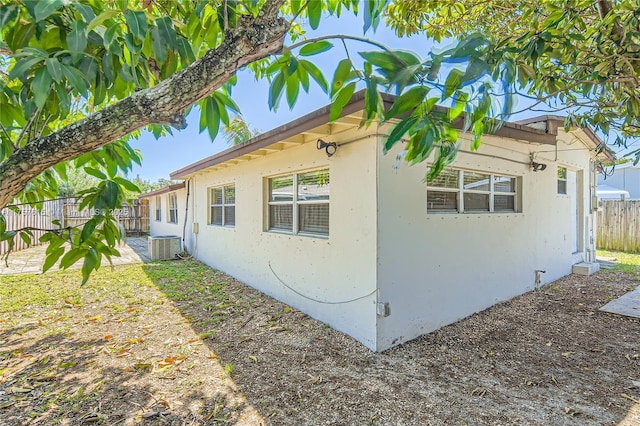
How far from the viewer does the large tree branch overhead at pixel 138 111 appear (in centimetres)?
118

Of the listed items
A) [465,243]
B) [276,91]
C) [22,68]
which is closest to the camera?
[22,68]

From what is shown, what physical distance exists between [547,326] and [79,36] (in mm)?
6004

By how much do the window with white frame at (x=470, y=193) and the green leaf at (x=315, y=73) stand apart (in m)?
3.55

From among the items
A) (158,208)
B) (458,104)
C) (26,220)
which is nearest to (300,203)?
(458,104)

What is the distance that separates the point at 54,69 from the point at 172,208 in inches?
541

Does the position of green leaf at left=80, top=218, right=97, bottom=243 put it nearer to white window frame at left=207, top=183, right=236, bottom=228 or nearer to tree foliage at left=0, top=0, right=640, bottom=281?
tree foliage at left=0, top=0, right=640, bottom=281

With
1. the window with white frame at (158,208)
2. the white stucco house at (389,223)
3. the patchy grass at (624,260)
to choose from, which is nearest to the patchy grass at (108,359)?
the white stucco house at (389,223)

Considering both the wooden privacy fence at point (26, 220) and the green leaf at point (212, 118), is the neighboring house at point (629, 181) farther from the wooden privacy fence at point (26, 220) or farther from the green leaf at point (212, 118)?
the wooden privacy fence at point (26, 220)

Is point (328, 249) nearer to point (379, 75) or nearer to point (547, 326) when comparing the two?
point (547, 326)

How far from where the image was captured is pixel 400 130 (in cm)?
105

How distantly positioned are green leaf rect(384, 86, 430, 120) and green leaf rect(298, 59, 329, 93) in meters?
0.43

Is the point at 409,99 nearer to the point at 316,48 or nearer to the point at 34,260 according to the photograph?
the point at 316,48

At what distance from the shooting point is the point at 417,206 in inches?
175

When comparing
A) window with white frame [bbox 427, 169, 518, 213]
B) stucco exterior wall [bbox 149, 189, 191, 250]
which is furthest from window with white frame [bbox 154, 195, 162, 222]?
window with white frame [bbox 427, 169, 518, 213]
